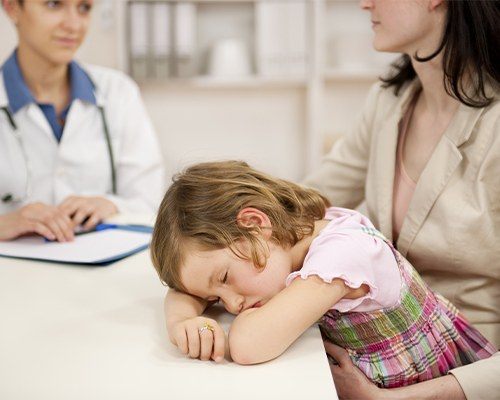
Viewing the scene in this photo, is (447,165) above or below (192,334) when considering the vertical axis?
above

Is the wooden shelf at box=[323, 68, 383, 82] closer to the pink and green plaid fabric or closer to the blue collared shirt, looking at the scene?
the blue collared shirt

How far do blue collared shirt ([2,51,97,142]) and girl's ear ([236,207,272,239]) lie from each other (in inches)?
44.7

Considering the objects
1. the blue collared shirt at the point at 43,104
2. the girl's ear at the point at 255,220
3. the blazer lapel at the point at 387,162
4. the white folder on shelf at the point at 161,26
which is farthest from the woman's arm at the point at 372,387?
the white folder on shelf at the point at 161,26

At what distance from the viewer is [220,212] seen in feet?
3.01

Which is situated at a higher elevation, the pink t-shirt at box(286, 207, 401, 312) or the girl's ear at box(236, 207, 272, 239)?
the girl's ear at box(236, 207, 272, 239)

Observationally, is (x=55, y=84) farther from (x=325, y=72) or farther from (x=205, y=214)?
(x=325, y=72)

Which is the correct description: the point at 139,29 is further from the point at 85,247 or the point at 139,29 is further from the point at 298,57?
the point at 85,247

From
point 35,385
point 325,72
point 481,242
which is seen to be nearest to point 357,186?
point 481,242

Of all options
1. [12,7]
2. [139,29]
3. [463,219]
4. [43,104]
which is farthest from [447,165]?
[139,29]

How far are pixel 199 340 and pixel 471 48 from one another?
84cm

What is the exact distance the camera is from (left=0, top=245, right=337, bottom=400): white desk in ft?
2.28

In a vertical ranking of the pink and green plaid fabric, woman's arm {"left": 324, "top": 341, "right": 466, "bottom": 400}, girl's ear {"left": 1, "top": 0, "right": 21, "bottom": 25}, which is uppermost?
girl's ear {"left": 1, "top": 0, "right": 21, "bottom": 25}

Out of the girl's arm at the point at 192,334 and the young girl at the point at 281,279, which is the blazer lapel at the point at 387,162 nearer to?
the young girl at the point at 281,279

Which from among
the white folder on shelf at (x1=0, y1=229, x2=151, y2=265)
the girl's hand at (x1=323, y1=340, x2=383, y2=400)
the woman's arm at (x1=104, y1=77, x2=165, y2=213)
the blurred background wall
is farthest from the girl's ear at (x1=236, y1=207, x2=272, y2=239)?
the blurred background wall
